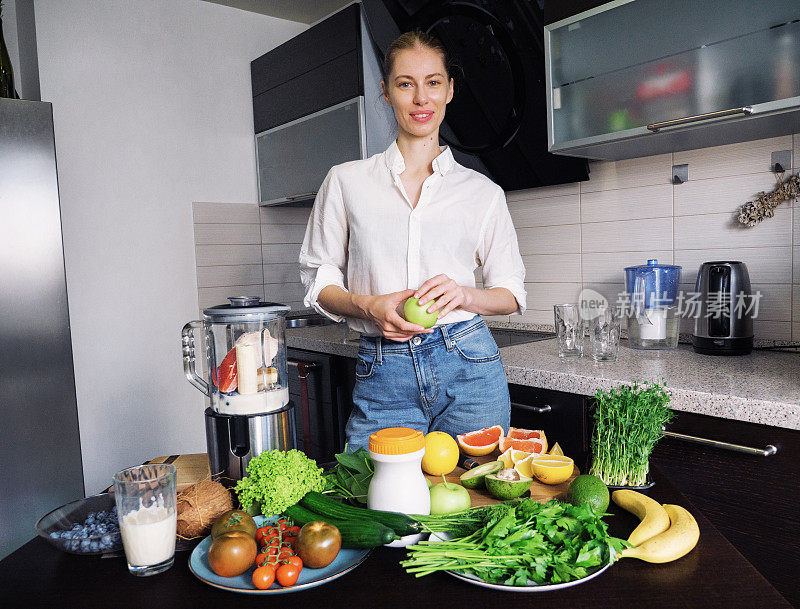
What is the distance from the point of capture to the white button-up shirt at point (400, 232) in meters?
1.41

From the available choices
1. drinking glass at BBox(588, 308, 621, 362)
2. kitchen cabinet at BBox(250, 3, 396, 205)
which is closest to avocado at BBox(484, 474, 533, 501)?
drinking glass at BBox(588, 308, 621, 362)

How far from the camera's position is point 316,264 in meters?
1.46

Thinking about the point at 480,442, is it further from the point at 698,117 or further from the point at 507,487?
the point at 698,117

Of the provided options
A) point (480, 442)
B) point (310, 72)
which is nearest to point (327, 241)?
point (480, 442)

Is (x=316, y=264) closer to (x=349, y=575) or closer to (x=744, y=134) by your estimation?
(x=349, y=575)

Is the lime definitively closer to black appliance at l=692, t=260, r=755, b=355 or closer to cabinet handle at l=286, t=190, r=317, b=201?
black appliance at l=692, t=260, r=755, b=355

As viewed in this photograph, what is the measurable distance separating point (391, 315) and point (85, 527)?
0.62m

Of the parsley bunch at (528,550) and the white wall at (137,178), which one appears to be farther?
the white wall at (137,178)

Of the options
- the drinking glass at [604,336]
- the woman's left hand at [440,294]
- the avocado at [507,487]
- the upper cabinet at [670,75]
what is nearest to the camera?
the avocado at [507,487]

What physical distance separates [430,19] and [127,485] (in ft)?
6.00

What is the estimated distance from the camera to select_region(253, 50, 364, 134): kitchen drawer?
2.44 meters

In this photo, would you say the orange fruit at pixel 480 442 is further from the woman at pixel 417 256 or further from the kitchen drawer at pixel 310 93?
the kitchen drawer at pixel 310 93

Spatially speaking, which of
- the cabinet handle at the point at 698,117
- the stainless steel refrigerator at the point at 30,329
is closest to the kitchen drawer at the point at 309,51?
the stainless steel refrigerator at the point at 30,329

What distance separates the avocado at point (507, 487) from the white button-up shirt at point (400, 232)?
577 millimetres
